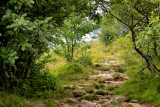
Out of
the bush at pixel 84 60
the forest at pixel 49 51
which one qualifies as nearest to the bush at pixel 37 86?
the forest at pixel 49 51

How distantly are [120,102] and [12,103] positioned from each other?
11.4ft


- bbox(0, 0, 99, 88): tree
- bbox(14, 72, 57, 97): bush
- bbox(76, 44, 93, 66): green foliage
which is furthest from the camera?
bbox(76, 44, 93, 66): green foliage

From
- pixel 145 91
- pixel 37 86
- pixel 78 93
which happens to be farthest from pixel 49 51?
pixel 145 91

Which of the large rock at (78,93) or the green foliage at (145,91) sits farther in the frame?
the large rock at (78,93)

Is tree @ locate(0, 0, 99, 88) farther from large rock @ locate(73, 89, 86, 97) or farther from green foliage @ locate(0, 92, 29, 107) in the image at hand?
large rock @ locate(73, 89, 86, 97)

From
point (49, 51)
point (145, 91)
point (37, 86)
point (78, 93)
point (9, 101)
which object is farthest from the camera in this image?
point (78, 93)

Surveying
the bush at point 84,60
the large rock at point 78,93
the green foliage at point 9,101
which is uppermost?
the bush at point 84,60

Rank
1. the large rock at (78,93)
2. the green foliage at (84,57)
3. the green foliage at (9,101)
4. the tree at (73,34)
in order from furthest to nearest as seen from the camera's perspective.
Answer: the green foliage at (84,57)
the tree at (73,34)
the large rock at (78,93)
the green foliage at (9,101)

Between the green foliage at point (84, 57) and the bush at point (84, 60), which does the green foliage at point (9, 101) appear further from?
the bush at point (84, 60)

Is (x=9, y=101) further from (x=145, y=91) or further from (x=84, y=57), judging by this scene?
(x=84, y=57)

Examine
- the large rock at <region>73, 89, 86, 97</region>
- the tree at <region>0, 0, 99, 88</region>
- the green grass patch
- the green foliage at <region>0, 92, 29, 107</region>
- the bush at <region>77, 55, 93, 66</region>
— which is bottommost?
the large rock at <region>73, 89, 86, 97</region>

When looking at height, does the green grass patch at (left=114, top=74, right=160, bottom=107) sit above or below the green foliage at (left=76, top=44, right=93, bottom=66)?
below

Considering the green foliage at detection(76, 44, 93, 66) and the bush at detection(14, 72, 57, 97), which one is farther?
the green foliage at detection(76, 44, 93, 66)

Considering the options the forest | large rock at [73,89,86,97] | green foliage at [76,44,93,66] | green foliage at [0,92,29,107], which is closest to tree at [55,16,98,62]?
green foliage at [76,44,93,66]
